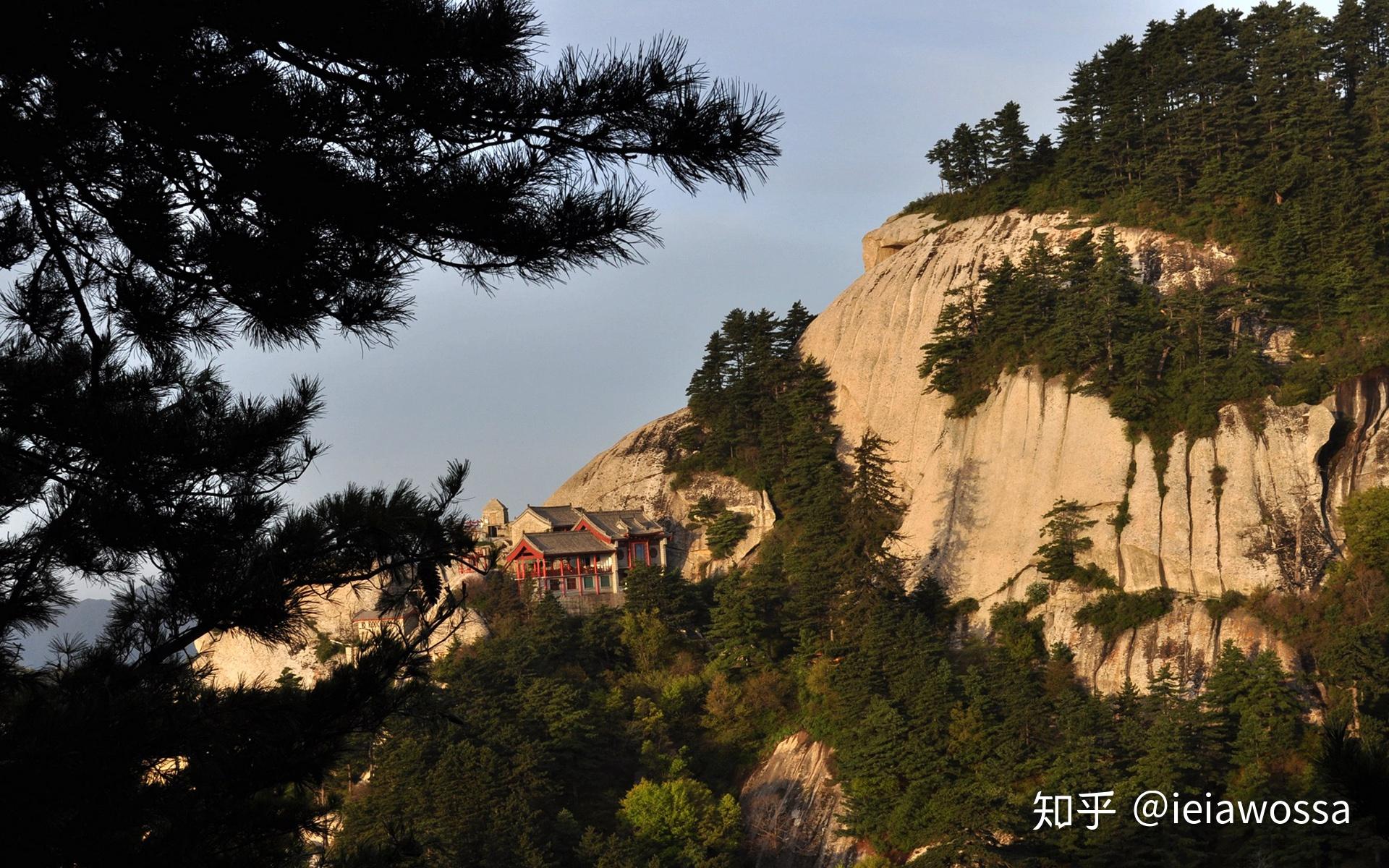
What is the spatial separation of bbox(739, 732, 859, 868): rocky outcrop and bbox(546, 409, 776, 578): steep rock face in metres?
8.70

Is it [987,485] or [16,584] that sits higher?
[987,485]

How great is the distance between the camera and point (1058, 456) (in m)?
28.3

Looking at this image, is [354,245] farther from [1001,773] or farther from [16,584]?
[1001,773]

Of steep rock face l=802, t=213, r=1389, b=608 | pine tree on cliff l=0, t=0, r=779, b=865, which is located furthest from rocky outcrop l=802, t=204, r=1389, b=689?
pine tree on cliff l=0, t=0, r=779, b=865

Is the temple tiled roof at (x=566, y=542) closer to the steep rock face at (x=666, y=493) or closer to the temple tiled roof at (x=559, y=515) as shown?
the temple tiled roof at (x=559, y=515)

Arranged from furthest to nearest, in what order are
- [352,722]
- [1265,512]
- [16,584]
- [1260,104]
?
[1260,104], [1265,512], [352,722], [16,584]

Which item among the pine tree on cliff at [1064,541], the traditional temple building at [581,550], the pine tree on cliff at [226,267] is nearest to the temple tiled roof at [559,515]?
the traditional temple building at [581,550]

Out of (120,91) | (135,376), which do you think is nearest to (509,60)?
(120,91)

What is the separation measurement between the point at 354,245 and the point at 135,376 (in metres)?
1.27

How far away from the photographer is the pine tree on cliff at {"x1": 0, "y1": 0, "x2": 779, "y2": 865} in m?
5.63

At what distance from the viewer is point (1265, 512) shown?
25.0m

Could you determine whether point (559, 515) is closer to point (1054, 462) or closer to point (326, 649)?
point (326, 649)

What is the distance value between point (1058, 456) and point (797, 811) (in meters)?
9.81

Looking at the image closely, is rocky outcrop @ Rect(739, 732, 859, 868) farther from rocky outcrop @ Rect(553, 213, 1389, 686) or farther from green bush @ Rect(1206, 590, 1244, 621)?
green bush @ Rect(1206, 590, 1244, 621)
